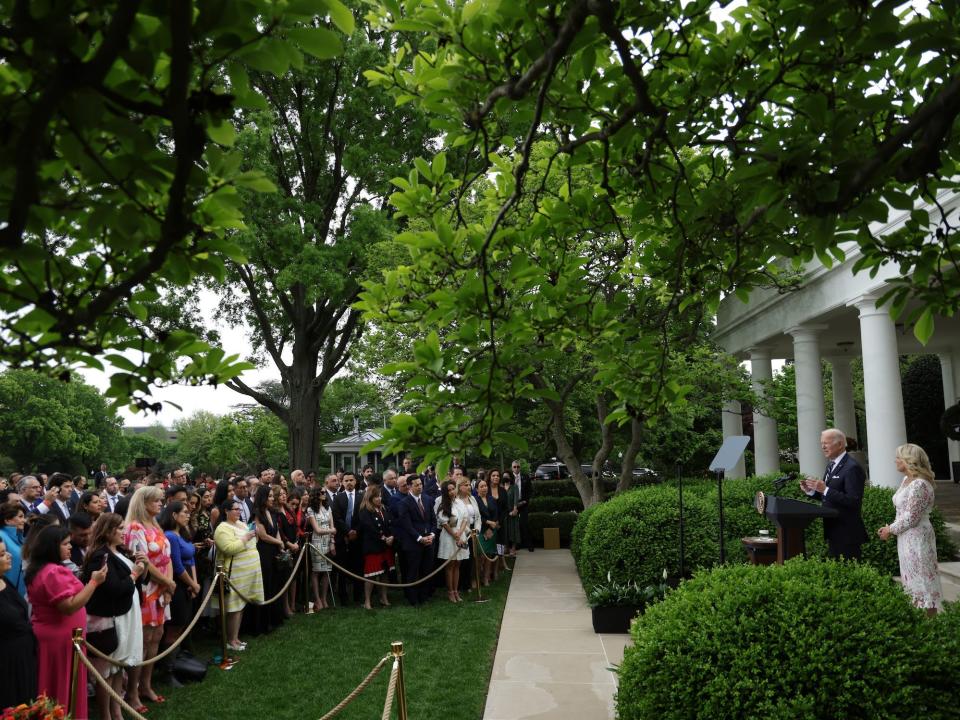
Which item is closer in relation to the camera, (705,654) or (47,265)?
(47,265)

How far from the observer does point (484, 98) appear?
374cm

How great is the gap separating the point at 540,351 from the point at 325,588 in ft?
36.3

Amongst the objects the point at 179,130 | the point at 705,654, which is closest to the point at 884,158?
the point at 179,130

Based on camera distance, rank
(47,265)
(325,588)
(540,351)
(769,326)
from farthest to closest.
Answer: (769,326) → (325,588) → (540,351) → (47,265)

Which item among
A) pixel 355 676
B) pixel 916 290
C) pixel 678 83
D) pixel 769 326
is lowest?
pixel 355 676

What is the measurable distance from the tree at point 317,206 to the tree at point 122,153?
18.7 meters

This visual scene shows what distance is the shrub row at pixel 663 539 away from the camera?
11398mm

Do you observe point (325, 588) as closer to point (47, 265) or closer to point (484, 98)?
point (484, 98)

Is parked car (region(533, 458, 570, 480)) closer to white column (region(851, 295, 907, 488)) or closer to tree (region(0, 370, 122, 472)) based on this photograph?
white column (region(851, 295, 907, 488))

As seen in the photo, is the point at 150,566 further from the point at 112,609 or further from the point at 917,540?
the point at 917,540

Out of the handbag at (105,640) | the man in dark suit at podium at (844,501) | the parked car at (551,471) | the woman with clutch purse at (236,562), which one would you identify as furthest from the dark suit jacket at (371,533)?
the parked car at (551,471)

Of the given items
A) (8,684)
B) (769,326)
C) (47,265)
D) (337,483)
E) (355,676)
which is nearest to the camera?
(47,265)

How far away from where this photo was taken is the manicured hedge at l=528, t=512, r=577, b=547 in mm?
21469

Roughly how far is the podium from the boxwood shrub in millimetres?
2506
